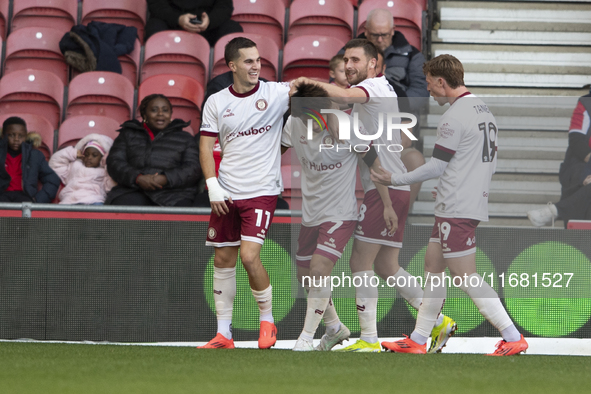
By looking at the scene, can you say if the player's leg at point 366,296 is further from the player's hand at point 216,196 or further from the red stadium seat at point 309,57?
the red stadium seat at point 309,57

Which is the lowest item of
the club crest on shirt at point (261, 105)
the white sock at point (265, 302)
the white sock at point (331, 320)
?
the white sock at point (331, 320)

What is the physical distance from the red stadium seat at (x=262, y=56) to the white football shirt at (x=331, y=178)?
2.59 metres

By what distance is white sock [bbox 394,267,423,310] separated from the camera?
4.83 metres

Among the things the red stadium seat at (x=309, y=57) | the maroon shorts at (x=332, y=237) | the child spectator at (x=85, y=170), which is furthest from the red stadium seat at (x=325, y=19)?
the maroon shorts at (x=332, y=237)

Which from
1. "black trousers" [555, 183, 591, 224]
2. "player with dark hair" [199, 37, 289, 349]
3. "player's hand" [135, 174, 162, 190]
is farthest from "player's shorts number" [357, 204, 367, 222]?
"player's hand" [135, 174, 162, 190]

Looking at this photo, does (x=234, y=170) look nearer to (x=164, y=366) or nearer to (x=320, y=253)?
(x=320, y=253)

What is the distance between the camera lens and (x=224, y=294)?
15.8ft

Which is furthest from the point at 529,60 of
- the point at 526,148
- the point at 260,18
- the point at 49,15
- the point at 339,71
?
the point at 49,15

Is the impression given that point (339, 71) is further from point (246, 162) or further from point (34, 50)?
point (34, 50)

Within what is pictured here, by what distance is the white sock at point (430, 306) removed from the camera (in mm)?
4582

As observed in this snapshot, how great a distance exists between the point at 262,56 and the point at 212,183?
9.60 feet

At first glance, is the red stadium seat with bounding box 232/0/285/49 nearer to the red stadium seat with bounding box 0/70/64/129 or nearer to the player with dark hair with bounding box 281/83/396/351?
the red stadium seat with bounding box 0/70/64/129

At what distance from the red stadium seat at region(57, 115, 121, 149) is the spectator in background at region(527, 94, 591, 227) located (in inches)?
144

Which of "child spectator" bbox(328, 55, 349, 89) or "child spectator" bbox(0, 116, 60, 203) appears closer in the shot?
"child spectator" bbox(328, 55, 349, 89)
